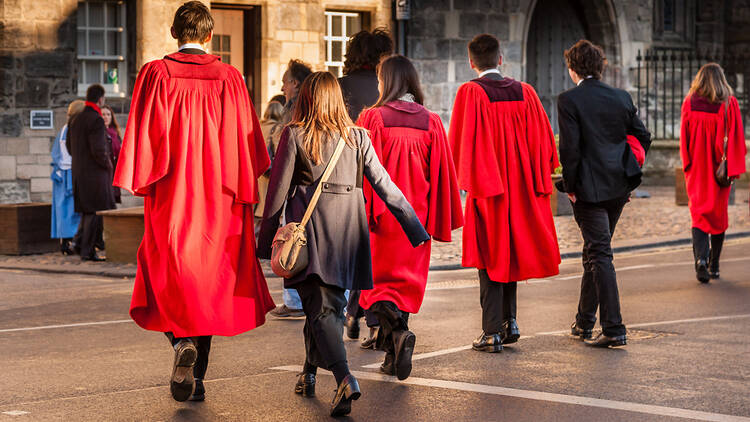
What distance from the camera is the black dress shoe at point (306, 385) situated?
21.3 feet

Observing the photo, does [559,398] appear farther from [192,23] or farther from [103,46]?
[103,46]

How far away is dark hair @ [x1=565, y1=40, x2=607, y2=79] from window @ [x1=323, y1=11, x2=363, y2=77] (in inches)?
482

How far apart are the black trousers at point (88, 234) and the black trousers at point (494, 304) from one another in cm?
671

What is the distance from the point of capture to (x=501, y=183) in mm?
7859

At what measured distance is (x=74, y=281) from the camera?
1187cm

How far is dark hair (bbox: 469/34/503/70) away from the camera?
7941 mm

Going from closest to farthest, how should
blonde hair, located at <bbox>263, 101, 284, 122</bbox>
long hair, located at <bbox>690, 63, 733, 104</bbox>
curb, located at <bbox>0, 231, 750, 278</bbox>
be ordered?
1. blonde hair, located at <bbox>263, 101, 284, 122</bbox>
2. long hair, located at <bbox>690, 63, 733, 104</bbox>
3. curb, located at <bbox>0, 231, 750, 278</bbox>

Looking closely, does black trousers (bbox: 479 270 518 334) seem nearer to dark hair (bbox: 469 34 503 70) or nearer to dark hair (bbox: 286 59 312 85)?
dark hair (bbox: 469 34 503 70)

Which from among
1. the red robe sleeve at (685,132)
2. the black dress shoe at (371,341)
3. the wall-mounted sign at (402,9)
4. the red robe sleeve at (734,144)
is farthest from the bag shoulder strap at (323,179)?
the wall-mounted sign at (402,9)

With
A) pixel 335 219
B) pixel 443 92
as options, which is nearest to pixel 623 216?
pixel 443 92

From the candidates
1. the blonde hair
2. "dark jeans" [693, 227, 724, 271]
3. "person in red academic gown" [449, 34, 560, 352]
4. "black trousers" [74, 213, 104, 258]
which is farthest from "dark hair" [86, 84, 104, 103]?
"person in red academic gown" [449, 34, 560, 352]

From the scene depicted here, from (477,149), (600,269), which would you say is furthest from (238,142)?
(600,269)

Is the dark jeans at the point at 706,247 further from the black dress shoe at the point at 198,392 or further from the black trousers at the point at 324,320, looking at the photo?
the black dress shoe at the point at 198,392

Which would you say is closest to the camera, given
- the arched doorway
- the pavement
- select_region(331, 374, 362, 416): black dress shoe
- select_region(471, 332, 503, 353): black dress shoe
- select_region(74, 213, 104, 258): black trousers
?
select_region(331, 374, 362, 416): black dress shoe
